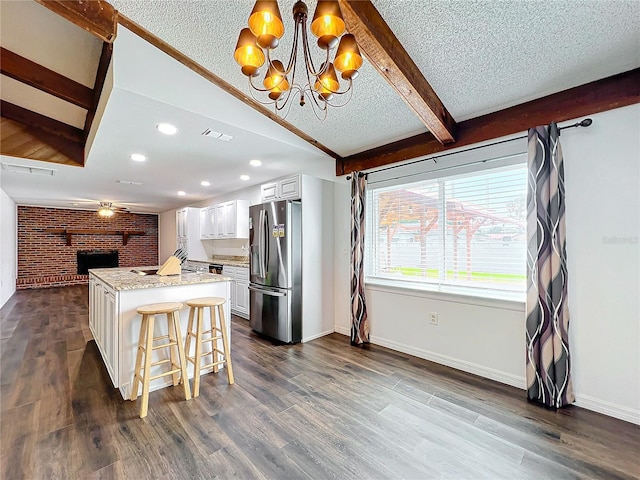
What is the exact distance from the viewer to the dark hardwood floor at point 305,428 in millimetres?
1630

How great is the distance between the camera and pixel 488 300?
2.70 metres

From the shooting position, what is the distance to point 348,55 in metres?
1.52

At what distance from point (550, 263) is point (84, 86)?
4.76m

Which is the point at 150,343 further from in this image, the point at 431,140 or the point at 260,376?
the point at 431,140

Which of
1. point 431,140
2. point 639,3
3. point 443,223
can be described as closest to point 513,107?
point 431,140

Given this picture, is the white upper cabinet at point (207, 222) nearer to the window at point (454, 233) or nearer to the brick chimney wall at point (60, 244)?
the window at point (454, 233)

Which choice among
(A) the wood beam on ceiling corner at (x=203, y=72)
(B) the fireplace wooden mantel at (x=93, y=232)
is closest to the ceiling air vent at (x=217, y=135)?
(A) the wood beam on ceiling corner at (x=203, y=72)

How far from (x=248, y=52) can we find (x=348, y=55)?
53cm

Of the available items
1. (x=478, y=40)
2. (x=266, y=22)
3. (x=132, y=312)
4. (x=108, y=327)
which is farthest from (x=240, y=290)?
(x=478, y=40)

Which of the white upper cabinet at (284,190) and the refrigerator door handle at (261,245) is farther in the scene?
the refrigerator door handle at (261,245)

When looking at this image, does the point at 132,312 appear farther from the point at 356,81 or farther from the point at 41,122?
the point at 41,122

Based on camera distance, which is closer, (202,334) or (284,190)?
(202,334)

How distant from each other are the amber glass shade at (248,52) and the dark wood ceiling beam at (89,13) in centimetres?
116

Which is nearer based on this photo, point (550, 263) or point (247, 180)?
point (550, 263)
